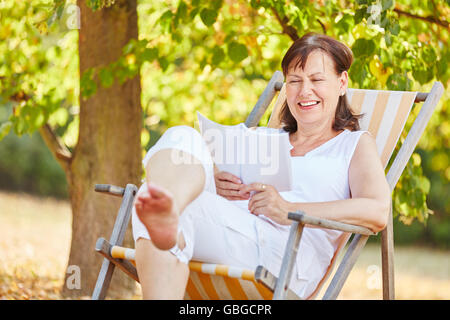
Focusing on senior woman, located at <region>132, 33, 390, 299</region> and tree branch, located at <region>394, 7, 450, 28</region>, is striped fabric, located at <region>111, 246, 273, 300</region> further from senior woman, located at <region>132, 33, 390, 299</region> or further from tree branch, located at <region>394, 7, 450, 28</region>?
tree branch, located at <region>394, 7, 450, 28</region>

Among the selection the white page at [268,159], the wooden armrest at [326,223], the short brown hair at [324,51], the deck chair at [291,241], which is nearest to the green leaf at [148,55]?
the deck chair at [291,241]

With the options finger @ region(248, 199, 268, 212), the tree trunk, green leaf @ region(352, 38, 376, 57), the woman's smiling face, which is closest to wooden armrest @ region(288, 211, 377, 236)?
finger @ region(248, 199, 268, 212)

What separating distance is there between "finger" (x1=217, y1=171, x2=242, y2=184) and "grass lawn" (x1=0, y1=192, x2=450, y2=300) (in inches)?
53.4

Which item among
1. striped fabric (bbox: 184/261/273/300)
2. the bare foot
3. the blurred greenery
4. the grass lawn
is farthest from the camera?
the grass lawn

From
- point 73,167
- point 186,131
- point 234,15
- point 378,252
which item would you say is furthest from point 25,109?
point 378,252

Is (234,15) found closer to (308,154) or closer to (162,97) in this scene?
(162,97)

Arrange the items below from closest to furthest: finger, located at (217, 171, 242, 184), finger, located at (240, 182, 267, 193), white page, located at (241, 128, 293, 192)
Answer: white page, located at (241, 128, 293, 192) < finger, located at (240, 182, 267, 193) < finger, located at (217, 171, 242, 184)

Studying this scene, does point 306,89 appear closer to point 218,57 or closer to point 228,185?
point 228,185

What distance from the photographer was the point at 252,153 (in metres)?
2.62

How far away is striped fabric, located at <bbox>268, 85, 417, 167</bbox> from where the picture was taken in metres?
3.29

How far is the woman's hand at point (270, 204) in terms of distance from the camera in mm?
2605

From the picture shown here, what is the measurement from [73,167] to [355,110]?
230 centimetres

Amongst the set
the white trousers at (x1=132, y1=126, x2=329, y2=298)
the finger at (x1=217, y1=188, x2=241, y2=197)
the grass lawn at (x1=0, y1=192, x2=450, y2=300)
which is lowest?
the grass lawn at (x1=0, y1=192, x2=450, y2=300)

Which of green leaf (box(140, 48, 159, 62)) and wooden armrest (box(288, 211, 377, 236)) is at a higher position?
green leaf (box(140, 48, 159, 62))
